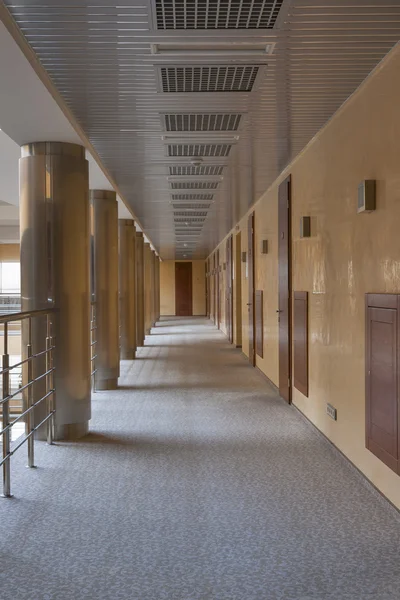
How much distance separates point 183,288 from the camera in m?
26.5

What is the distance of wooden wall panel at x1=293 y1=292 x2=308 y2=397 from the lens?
5285 mm

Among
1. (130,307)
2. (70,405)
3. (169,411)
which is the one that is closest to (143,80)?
(70,405)

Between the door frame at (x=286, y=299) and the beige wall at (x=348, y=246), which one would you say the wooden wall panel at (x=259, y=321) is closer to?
the door frame at (x=286, y=299)

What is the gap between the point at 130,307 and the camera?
9359mm

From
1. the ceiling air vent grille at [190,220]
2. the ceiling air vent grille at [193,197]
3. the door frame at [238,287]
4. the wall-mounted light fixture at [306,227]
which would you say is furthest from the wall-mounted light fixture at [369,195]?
the door frame at [238,287]

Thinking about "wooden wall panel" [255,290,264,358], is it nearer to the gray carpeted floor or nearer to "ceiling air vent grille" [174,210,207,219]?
"ceiling air vent grille" [174,210,207,219]

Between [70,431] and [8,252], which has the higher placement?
[8,252]

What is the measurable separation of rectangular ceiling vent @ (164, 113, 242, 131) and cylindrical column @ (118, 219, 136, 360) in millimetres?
4625

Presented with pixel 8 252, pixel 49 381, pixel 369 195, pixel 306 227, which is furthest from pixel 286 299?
pixel 8 252

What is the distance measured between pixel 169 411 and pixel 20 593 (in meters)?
3.40

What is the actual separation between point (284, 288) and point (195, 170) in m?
1.46

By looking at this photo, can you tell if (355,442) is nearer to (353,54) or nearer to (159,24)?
(353,54)

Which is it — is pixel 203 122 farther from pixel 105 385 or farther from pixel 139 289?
pixel 139 289

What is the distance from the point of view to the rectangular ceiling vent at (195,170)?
6089 mm
